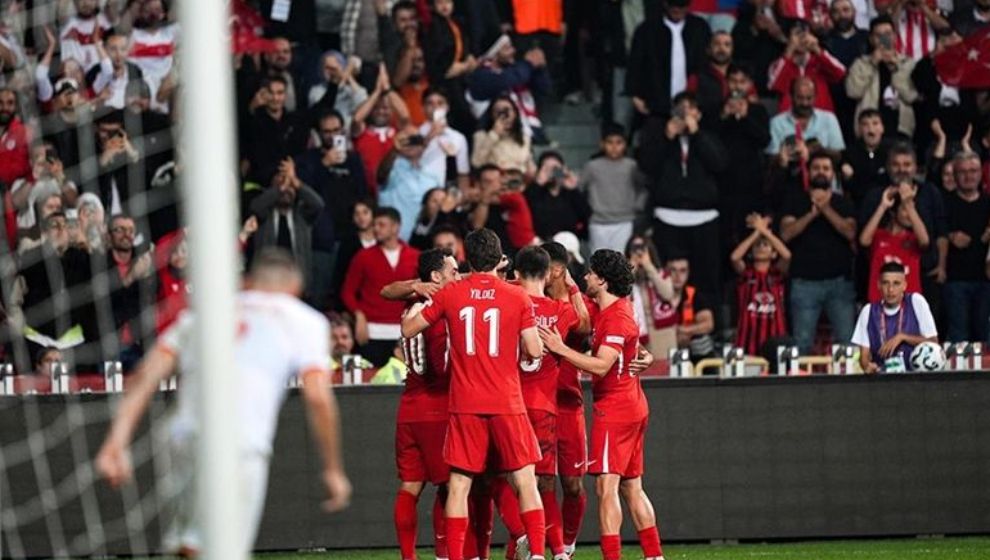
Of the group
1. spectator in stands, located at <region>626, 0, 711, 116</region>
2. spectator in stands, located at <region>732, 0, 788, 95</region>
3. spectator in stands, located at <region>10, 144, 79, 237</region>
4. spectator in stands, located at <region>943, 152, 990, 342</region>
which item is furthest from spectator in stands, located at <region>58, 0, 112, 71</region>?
spectator in stands, located at <region>943, 152, 990, 342</region>

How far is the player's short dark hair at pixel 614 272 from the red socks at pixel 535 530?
→ 149cm

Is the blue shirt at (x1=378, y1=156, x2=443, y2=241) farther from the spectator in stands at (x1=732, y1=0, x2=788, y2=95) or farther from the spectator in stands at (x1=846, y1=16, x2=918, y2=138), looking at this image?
the spectator in stands at (x1=846, y1=16, x2=918, y2=138)

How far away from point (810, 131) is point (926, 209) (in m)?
1.49

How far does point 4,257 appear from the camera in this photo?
15.0 metres

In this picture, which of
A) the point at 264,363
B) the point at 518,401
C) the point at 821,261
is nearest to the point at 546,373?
the point at 518,401

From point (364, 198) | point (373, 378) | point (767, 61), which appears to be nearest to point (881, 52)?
point (767, 61)

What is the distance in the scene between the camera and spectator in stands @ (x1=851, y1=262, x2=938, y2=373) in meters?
15.6

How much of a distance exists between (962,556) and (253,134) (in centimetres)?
754

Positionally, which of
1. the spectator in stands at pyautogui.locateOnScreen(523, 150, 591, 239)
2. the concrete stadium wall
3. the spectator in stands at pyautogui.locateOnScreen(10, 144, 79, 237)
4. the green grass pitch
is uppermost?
the spectator in stands at pyautogui.locateOnScreen(10, 144, 79, 237)

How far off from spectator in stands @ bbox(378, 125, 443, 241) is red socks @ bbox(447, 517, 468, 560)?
6.78m

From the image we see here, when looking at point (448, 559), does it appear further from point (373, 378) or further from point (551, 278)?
point (373, 378)

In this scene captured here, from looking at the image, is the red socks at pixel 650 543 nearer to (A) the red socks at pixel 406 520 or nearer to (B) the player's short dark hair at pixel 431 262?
(A) the red socks at pixel 406 520

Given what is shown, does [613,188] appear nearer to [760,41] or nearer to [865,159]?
[865,159]

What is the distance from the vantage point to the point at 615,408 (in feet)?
41.2
